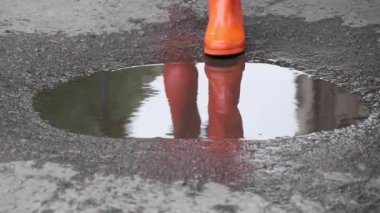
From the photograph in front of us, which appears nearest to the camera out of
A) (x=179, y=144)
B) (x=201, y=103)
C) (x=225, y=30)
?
(x=179, y=144)

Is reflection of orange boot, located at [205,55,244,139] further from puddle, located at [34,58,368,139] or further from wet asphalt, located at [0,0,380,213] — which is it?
wet asphalt, located at [0,0,380,213]

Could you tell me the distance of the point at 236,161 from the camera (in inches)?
91.8

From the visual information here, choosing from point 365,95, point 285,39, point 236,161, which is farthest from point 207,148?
point 285,39

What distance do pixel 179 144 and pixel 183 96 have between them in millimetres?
541

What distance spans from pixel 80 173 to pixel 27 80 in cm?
108

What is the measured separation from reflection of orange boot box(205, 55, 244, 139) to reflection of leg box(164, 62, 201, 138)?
0.21 feet

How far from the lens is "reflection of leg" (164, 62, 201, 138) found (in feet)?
8.82

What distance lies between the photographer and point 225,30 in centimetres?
342

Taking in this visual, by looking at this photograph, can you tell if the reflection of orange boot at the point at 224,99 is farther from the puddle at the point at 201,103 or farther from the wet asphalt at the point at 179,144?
the wet asphalt at the point at 179,144

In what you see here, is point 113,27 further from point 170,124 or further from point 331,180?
point 331,180

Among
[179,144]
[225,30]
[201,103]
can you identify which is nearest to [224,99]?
[201,103]

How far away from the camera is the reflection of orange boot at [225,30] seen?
3.39 metres

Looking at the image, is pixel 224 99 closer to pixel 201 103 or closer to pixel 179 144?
pixel 201 103

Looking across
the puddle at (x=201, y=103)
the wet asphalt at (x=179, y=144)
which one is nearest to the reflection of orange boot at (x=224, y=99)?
the puddle at (x=201, y=103)
